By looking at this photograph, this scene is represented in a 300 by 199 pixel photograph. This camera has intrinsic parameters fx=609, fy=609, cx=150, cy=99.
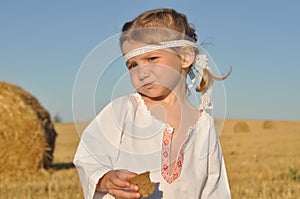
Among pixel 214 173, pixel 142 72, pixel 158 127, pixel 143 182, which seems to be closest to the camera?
pixel 143 182

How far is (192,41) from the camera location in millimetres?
3158

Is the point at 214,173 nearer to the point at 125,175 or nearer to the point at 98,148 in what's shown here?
the point at 98,148

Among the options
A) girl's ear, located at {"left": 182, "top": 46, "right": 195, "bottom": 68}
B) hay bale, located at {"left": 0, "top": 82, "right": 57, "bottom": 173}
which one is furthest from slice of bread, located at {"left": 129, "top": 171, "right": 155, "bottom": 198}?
hay bale, located at {"left": 0, "top": 82, "right": 57, "bottom": 173}

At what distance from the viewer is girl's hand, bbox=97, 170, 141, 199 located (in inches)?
97.7

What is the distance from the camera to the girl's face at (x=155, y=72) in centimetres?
288

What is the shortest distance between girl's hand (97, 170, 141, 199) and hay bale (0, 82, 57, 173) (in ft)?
30.2

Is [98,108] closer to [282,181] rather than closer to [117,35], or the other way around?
[117,35]

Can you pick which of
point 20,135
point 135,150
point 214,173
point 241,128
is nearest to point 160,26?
point 135,150

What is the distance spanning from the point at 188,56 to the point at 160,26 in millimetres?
222

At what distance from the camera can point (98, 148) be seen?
2.88 m

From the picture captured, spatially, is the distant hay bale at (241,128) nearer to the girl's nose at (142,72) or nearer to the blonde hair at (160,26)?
the blonde hair at (160,26)

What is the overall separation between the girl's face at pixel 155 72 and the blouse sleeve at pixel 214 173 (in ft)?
1.23

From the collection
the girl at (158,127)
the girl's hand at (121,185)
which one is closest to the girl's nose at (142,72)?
the girl at (158,127)

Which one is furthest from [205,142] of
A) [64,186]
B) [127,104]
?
[64,186]
